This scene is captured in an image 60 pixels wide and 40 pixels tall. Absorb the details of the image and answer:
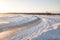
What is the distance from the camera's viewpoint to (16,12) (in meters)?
1.47

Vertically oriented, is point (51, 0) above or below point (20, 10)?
above

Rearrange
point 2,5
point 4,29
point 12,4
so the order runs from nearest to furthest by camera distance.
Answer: point 4,29 → point 2,5 → point 12,4

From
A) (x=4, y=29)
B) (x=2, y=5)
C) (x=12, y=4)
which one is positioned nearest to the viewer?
(x=4, y=29)

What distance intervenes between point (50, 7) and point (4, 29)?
1.02m

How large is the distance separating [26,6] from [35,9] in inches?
5.2

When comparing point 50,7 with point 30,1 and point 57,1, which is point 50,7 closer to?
point 57,1

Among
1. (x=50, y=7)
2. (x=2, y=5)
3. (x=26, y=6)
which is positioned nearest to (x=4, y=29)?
(x=2, y=5)

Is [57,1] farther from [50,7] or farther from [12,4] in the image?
[12,4]

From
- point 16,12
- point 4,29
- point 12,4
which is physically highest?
point 4,29

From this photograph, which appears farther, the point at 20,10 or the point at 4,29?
the point at 20,10

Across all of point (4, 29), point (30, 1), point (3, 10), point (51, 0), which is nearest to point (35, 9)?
point (30, 1)

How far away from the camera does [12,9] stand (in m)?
1.44

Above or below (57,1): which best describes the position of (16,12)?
below

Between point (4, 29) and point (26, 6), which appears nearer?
point (4, 29)
